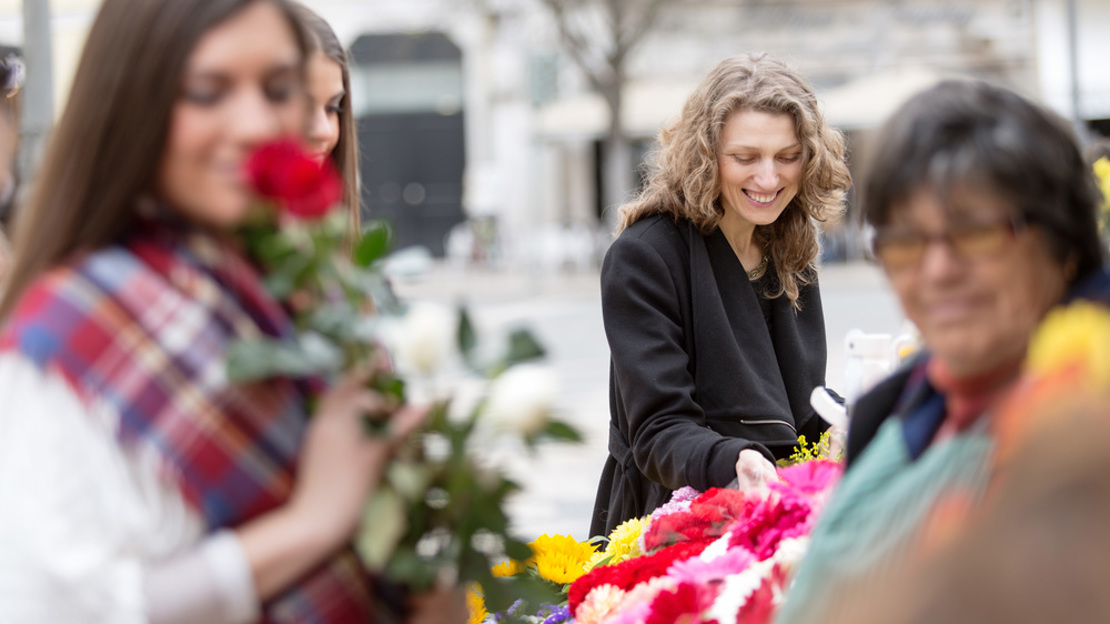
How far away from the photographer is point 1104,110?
19859 mm

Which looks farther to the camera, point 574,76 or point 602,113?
point 574,76

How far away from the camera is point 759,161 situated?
2.55m

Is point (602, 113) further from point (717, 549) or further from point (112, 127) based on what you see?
point (112, 127)

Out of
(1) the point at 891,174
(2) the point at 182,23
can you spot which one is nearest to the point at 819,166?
(1) the point at 891,174

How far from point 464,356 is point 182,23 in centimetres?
43

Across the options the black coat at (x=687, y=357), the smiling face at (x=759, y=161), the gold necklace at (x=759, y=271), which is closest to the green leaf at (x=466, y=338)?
the black coat at (x=687, y=357)

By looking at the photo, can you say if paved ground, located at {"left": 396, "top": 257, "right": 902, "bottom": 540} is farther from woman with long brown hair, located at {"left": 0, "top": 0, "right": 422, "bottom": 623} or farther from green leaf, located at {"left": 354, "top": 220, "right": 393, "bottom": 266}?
woman with long brown hair, located at {"left": 0, "top": 0, "right": 422, "bottom": 623}

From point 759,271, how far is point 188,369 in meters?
1.78

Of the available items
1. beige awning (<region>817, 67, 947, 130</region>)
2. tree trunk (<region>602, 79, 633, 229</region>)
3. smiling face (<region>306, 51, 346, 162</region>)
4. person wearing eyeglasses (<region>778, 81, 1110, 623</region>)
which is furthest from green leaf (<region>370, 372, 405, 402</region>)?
tree trunk (<region>602, 79, 633, 229</region>)

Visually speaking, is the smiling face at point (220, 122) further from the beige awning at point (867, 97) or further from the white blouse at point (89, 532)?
the beige awning at point (867, 97)

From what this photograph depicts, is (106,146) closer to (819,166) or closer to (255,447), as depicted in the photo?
(255,447)

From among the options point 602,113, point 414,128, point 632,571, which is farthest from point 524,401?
point 414,128

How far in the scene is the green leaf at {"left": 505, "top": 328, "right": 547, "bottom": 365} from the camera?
119 cm

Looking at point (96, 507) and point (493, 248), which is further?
point (493, 248)
